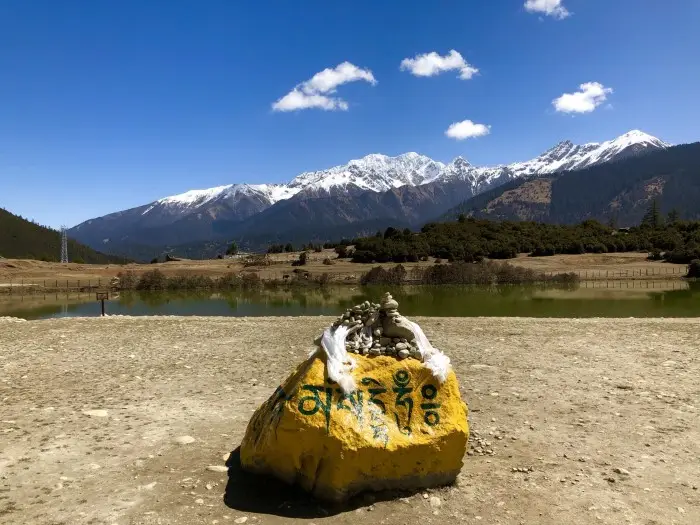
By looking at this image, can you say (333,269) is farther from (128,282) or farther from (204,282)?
(128,282)

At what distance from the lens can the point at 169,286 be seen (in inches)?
2393

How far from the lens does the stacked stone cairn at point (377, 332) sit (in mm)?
6891

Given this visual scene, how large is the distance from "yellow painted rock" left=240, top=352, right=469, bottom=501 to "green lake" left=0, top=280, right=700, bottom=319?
26.9 m

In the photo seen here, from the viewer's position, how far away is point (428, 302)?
141 feet

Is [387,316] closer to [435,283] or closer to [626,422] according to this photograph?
[626,422]

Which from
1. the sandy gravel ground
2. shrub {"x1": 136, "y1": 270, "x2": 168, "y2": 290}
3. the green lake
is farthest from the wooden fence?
the sandy gravel ground

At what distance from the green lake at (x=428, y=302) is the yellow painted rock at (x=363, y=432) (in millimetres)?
26861

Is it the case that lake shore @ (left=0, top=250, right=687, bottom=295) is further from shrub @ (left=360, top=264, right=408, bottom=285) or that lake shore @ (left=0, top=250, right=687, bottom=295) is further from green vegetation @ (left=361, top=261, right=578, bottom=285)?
green vegetation @ (left=361, top=261, right=578, bottom=285)

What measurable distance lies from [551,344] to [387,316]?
38.9 ft

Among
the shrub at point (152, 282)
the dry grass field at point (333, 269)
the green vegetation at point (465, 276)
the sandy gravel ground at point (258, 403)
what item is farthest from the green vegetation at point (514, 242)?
the sandy gravel ground at point (258, 403)

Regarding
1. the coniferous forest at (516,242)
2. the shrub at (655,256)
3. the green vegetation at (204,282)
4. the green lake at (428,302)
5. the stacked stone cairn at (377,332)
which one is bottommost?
the green lake at (428,302)

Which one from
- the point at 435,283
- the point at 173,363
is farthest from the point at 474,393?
the point at 435,283

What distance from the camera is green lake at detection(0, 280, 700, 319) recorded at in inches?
1406

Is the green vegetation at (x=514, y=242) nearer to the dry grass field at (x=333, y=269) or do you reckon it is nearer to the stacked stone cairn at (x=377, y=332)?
the dry grass field at (x=333, y=269)
